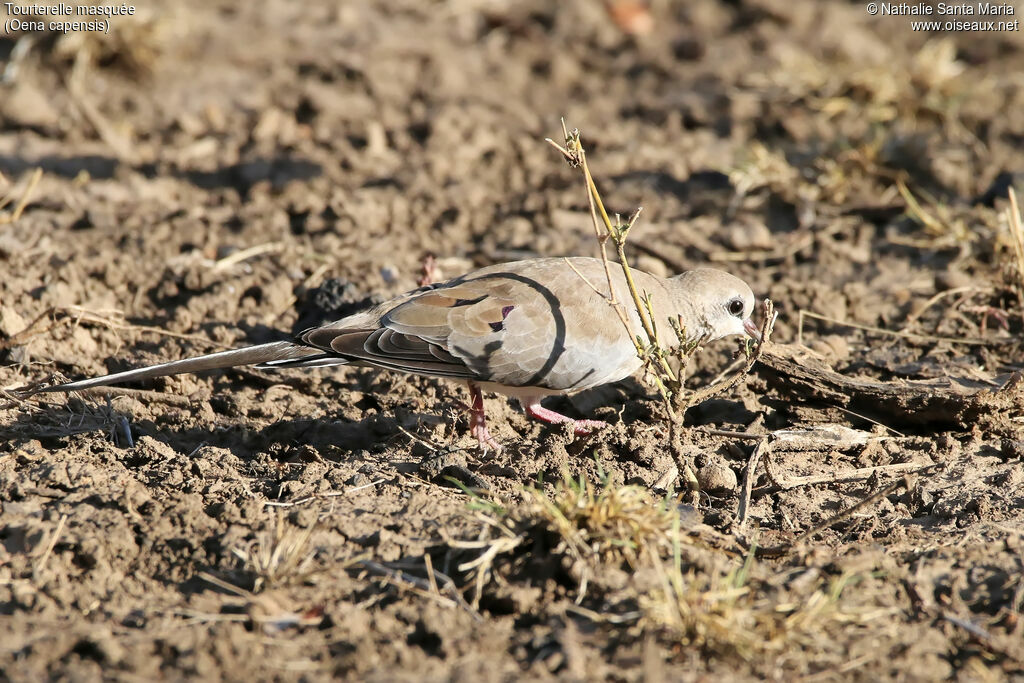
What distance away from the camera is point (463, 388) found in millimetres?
5387

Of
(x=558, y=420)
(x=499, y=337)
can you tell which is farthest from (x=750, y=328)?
(x=499, y=337)

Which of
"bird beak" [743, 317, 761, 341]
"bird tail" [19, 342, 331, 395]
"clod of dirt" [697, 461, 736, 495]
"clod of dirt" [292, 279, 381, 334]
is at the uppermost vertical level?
"clod of dirt" [292, 279, 381, 334]

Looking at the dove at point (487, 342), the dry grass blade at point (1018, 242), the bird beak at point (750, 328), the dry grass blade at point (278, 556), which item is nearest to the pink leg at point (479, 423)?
the dove at point (487, 342)

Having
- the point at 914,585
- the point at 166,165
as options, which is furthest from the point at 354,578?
the point at 166,165

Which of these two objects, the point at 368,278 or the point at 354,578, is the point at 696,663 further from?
the point at 368,278

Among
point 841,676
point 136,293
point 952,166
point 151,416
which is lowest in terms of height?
point 841,676

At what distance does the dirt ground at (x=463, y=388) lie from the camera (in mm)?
3391

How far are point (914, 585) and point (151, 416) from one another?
351cm

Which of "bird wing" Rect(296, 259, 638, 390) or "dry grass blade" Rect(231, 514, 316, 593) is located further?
"bird wing" Rect(296, 259, 638, 390)

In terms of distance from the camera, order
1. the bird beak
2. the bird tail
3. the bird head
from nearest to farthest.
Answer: the bird tail → the bird head → the bird beak

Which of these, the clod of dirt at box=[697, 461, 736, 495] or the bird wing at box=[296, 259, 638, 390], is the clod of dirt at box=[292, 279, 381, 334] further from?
the clod of dirt at box=[697, 461, 736, 495]

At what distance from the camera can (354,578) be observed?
3648mm

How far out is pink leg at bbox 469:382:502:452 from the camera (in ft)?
15.5

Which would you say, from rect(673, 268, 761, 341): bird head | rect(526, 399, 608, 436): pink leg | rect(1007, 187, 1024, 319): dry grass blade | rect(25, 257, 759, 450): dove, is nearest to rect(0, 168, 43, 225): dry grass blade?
rect(25, 257, 759, 450): dove
